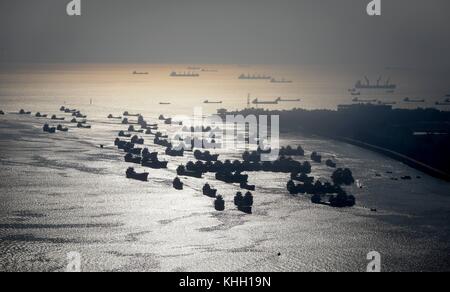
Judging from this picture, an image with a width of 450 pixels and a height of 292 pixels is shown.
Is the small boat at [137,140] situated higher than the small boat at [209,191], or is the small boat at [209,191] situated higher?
the small boat at [137,140]

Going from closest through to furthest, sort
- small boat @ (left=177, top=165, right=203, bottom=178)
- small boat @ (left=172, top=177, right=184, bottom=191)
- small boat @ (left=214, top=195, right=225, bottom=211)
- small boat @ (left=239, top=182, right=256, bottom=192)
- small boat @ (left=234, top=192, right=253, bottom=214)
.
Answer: small boat @ (left=214, top=195, right=225, bottom=211) < small boat @ (left=234, top=192, right=253, bottom=214) < small boat @ (left=239, top=182, right=256, bottom=192) < small boat @ (left=172, top=177, right=184, bottom=191) < small boat @ (left=177, top=165, right=203, bottom=178)

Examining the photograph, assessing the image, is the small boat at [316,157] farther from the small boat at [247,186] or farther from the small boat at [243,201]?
the small boat at [243,201]

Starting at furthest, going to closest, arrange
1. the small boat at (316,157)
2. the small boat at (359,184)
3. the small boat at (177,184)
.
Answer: the small boat at (316,157)
the small boat at (359,184)
the small boat at (177,184)

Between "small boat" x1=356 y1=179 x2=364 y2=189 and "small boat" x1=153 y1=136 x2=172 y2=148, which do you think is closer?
"small boat" x1=356 y1=179 x2=364 y2=189

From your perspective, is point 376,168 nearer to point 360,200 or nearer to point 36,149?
point 360,200

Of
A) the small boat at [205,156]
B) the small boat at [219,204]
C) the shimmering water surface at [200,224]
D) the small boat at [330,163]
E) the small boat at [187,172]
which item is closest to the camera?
the shimmering water surface at [200,224]

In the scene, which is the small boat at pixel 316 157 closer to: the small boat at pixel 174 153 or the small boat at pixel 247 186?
the small boat at pixel 174 153

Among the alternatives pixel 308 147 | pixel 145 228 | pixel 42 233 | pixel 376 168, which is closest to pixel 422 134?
pixel 308 147

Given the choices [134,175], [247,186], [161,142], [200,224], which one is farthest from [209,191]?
[161,142]

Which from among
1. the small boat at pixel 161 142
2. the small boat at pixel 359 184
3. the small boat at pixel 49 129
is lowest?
the small boat at pixel 359 184

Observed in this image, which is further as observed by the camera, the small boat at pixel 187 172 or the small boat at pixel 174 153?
the small boat at pixel 174 153

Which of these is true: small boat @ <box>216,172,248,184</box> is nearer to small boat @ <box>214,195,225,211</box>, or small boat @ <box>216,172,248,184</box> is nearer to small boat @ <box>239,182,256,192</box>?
small boat @ <box>239,182,256,192</box>

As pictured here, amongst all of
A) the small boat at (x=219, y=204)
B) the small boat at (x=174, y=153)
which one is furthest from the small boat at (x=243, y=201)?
the small boat at (x=174, y=153)

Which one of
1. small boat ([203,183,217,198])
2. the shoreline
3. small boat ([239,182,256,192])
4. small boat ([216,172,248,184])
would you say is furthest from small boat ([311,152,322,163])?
small boat ([203,183,217,198])
